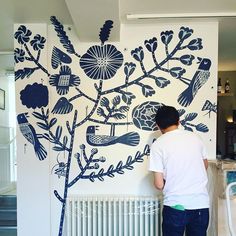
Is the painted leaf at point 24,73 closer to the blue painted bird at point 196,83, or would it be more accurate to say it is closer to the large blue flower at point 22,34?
the large blue flower at point 22,34

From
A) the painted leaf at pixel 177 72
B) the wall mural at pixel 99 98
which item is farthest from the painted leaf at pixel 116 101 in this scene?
the painted leaf at pixel 177 72

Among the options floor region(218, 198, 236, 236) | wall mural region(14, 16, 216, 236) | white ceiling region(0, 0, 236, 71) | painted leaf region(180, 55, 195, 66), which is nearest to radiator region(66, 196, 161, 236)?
wall mural region(14, 16, 216, 236)

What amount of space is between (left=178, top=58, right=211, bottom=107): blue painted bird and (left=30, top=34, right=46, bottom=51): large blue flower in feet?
4.86

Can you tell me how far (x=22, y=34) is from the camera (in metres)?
3.20

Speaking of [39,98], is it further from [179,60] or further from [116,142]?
[179,60]

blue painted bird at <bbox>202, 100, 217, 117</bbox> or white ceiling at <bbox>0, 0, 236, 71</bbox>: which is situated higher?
white ceiling at <bbox>0, 0, 236, 71</bbox>

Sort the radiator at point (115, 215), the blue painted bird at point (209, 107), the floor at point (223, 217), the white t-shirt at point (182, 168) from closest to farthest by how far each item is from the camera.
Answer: the white t-shirt at point (182, 168) < the floor at point (223, 217) < the radiator at point (115, 215) < the blue painted bird at point (209, 107)

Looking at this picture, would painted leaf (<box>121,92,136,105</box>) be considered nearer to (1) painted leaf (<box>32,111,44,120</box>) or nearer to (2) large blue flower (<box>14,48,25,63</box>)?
(1) painted leaf (<box>32,111,44,120</box>)

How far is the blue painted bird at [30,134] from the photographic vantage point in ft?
10.3

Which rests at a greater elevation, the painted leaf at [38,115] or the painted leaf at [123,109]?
the painted leaf at [123,109]

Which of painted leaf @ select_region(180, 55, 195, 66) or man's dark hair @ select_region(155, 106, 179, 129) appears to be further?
painted leaf @ select_region(180, 55, 195, 66)

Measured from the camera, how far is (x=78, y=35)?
9.95ft

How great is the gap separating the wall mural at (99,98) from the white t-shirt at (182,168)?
2.75 ft

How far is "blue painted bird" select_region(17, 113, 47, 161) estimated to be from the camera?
10.3 ft
